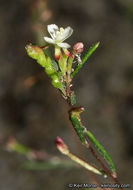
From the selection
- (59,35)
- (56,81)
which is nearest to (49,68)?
(56,81)

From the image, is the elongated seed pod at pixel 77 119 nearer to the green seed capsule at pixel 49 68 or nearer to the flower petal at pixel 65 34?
the green seed capsule at pixel 49 68

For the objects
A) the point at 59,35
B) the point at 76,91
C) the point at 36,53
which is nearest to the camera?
the point at 36,53

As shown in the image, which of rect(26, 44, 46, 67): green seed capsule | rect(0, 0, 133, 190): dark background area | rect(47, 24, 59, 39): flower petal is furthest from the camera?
rect(0, 0, 133, 190): dark background area

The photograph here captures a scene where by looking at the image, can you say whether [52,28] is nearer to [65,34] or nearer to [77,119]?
[65,34]

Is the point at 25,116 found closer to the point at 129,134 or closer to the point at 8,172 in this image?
the point at 8,172

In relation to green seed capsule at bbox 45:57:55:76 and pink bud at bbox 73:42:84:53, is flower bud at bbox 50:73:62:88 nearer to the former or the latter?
green seed capsule at bbox 45:57:55:76

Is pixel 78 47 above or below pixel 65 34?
below

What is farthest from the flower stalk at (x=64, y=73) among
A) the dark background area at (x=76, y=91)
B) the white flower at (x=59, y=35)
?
the dark background area at (x=76, y=91)

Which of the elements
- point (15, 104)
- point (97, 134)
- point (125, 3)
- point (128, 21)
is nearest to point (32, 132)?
point (15, 104)

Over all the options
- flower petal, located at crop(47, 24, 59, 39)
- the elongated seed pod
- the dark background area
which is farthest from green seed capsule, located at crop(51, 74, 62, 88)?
the dark background area
